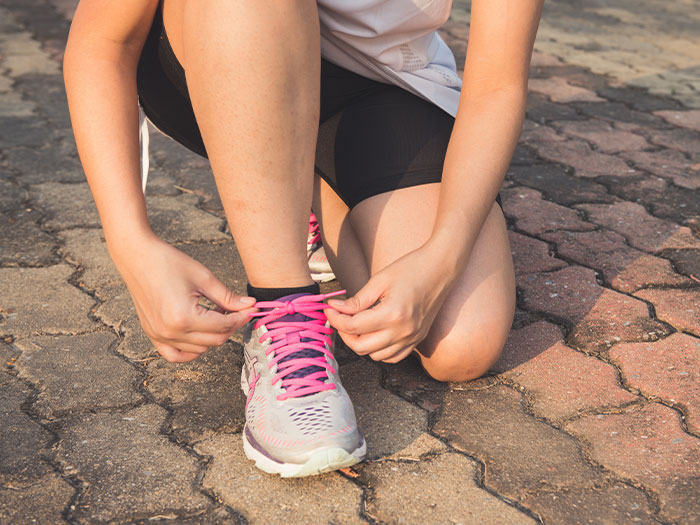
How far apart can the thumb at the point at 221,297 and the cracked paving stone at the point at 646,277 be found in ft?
3.08

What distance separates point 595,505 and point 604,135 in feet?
6.51

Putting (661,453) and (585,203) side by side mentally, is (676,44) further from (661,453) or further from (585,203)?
(661,453)

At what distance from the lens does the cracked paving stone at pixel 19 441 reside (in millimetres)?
1203

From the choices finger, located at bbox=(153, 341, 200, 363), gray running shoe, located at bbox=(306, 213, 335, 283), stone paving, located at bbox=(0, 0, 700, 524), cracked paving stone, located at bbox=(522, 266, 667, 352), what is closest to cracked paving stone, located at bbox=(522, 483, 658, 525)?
stone paving, located at bbox=(0, 0, 700, 524)

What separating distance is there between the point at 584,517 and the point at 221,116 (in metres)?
0.77

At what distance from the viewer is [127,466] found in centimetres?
123

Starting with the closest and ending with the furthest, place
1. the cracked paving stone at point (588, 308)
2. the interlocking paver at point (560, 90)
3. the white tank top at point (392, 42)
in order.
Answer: the white tank top at point (392, 42), the cracked paving stone at point (588, 308), the interlocking paver at point (560, 90)

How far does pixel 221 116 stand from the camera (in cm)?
123

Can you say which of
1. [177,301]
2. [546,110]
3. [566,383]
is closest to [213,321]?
[177,301]

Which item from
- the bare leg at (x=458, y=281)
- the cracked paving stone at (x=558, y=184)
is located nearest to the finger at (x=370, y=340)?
the bare leg at (x=458, y=281)

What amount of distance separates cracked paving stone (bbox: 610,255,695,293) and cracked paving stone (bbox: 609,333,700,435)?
0.73 ft

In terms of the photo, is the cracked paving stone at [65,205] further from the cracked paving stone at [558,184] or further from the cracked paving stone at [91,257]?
the cracked paving stone at [558,184]

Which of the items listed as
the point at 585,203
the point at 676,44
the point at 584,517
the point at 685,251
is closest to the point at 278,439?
the point at 584,517

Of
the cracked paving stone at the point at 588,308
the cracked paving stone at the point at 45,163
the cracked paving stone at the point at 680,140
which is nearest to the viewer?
the cracked paving stone at the point at 588,308
